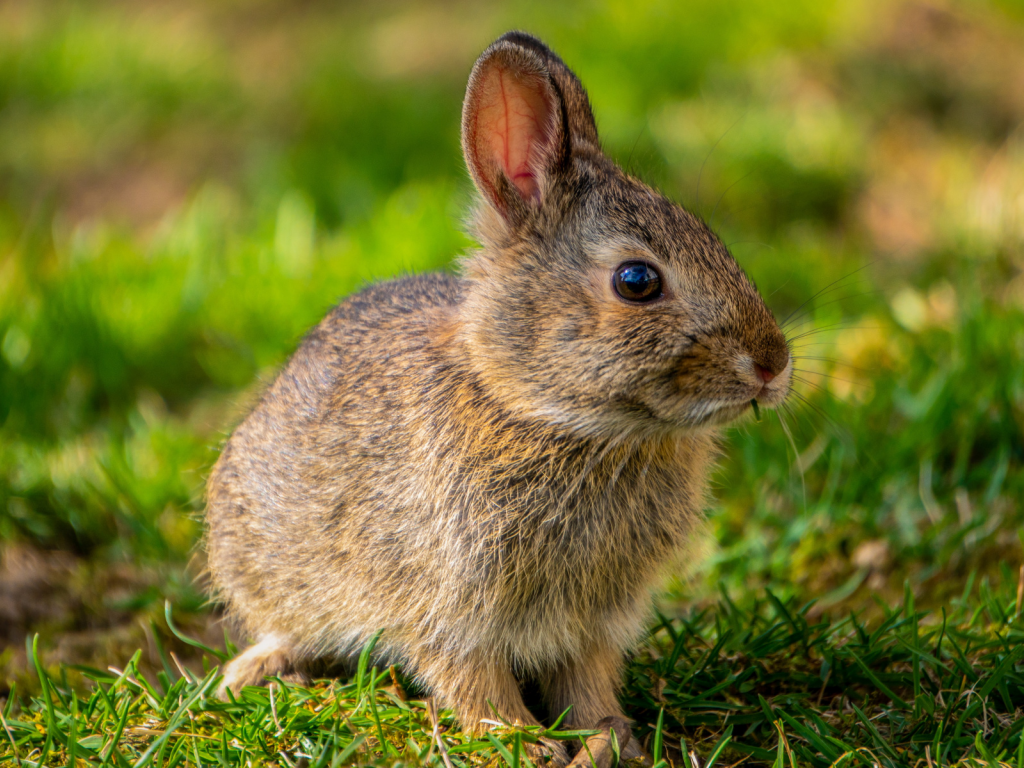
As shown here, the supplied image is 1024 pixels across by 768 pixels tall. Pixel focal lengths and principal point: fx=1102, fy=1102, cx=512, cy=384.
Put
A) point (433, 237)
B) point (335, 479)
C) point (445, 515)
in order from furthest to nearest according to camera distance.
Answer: point (433, 237) → point (335, 479) → point (445, 515)

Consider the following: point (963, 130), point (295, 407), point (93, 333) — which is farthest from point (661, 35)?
point (295, 407)

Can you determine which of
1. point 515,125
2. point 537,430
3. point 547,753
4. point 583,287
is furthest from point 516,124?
point 547,753

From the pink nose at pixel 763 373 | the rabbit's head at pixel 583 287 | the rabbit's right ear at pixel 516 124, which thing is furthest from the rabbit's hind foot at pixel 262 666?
the pink nose at pixel 763 373

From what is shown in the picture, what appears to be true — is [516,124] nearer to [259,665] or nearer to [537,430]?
[537,430]

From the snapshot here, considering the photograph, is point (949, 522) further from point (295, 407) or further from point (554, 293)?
point (295, 407)

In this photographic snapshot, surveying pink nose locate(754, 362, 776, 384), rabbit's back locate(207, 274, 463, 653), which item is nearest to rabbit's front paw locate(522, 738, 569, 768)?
rabbit's back locate(207, 274, 463, 653)

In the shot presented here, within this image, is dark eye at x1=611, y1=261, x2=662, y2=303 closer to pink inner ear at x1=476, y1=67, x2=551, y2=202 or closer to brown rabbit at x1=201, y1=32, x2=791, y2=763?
brown rabbit at x1=201, y1=32, x2=791, y2=763
